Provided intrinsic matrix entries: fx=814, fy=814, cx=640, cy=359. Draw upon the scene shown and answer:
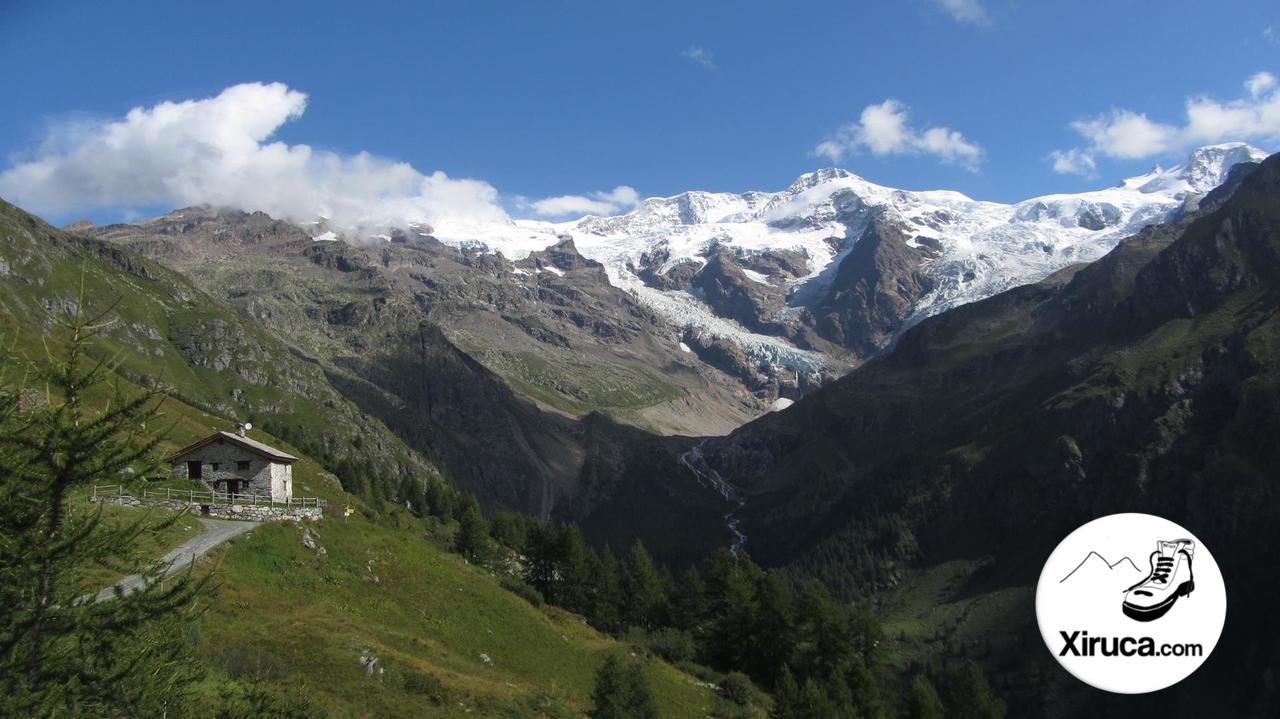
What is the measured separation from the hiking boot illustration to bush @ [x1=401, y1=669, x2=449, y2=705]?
28210 millimetres

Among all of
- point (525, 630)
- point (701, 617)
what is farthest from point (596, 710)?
point (701, 617)

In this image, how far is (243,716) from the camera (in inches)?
782

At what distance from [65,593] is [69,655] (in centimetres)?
138

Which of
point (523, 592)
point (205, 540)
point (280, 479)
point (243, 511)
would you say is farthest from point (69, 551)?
point (523, 592)

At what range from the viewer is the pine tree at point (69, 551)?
16188 millimetres

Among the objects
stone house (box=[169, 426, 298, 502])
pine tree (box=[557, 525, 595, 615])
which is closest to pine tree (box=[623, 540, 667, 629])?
pine tree (box=[557, 525, 595, 615])

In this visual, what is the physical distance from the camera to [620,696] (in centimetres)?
4275

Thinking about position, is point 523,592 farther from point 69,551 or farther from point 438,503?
point 438,503

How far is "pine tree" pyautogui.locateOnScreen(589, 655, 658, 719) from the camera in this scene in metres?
42.2

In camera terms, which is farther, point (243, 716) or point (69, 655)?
point (243, 716)

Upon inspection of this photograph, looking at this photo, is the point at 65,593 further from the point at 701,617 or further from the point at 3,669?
the point at 701,617

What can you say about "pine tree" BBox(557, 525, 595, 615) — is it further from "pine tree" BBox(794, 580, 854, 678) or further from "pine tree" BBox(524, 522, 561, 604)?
"pine tree" BBox(794, 580, 854, 678)

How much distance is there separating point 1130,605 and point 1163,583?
1.42 meters

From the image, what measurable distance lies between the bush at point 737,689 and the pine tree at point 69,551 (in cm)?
5039
